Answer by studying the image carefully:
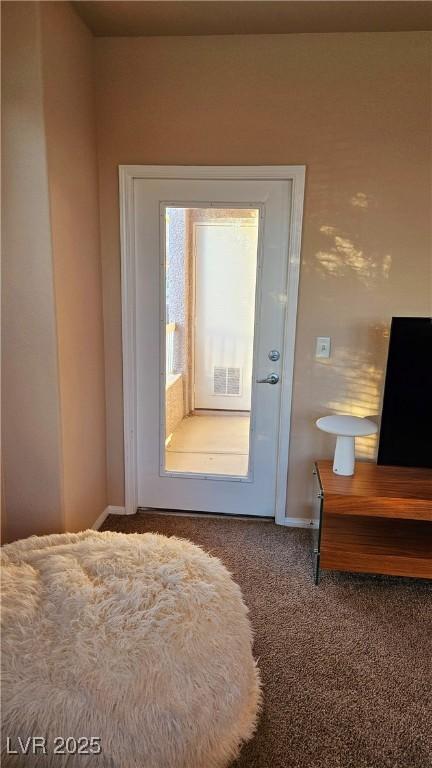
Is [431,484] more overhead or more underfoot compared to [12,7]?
more underfoot

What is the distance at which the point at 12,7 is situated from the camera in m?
1.93

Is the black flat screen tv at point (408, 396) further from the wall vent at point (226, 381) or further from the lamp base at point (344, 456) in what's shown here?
the wall vent at point (226, 381)

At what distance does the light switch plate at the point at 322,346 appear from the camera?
8.79ft

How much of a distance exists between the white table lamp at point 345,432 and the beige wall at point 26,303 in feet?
4.28

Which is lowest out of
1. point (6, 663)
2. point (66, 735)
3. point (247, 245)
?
point (66, 735)

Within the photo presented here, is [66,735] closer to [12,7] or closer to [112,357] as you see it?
[112,357]

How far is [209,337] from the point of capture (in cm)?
283

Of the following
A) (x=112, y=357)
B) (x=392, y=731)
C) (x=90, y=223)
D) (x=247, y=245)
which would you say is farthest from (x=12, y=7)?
(x=392, y=731)

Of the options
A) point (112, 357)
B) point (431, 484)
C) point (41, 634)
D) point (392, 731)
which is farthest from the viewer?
point (112, 357)

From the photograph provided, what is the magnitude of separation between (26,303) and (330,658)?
1941 millimetres

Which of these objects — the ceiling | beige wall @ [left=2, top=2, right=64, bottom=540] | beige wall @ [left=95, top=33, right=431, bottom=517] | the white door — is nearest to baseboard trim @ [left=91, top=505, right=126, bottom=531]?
beige wall @ [left=2, top=2, right=64, bottom=540]

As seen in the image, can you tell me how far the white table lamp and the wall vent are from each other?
1.97ft

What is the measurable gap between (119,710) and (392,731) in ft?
3.11

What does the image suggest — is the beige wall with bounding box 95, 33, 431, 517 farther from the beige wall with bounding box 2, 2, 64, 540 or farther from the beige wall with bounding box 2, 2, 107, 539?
the beige wall with bounding box 2, 2, 64, 540
